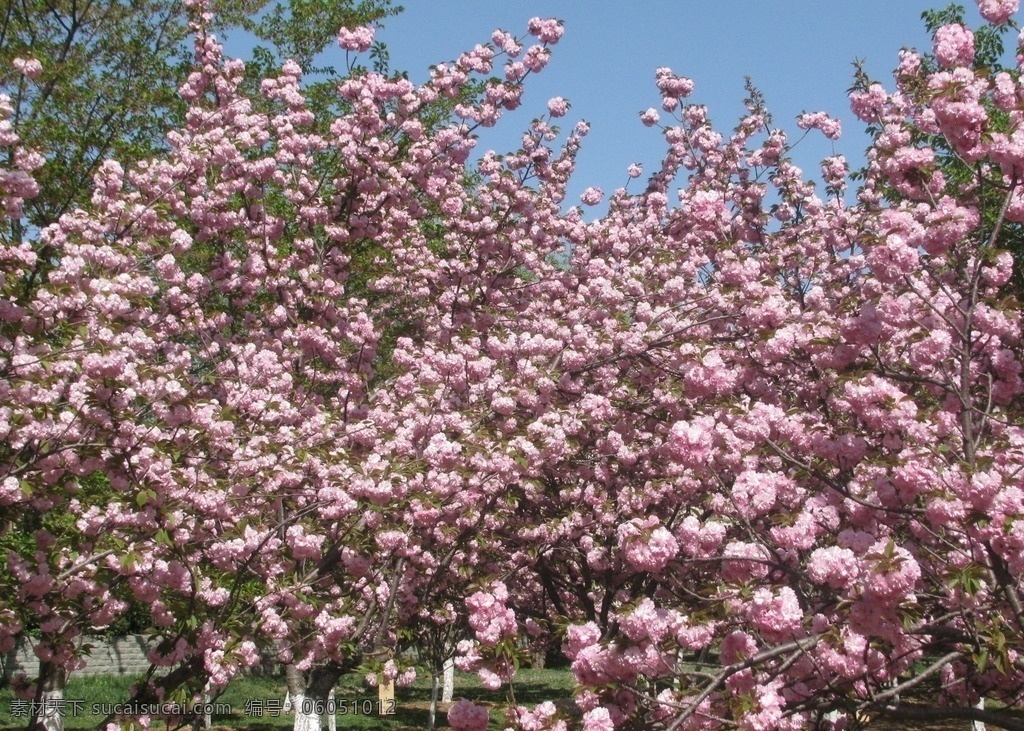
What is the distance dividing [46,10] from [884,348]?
1298 cm

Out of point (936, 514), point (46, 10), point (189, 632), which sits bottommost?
point (189, 632)

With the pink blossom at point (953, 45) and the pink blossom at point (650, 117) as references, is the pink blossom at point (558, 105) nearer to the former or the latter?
the pink blossom at point (650, 117)

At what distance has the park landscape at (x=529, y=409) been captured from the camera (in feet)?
13.7

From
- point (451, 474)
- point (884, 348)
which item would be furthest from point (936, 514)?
point (451, 474)

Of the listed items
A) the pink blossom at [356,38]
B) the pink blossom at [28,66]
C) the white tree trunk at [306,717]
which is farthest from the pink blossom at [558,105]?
the white tree trunk at [306,717]

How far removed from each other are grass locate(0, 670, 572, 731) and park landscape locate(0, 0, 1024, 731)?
4153 millimetres

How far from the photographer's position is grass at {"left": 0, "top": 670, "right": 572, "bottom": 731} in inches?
583

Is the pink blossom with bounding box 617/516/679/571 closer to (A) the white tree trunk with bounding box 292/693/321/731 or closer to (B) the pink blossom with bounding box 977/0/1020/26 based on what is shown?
(B) the pink blossom with bounding box 977/0/1020/26

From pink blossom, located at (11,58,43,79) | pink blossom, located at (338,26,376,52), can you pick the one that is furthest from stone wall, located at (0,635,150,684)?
pink blossom, located at (11,58,43,79)

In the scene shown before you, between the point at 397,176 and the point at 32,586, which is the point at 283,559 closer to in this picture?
the point at 32,586

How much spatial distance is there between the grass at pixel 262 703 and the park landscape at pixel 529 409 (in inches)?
164

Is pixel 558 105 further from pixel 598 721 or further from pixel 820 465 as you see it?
pixel 598 721

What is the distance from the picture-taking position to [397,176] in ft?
30.5

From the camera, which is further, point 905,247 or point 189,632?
point 189,632
